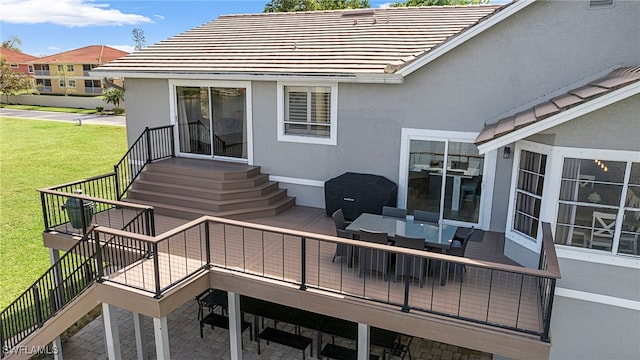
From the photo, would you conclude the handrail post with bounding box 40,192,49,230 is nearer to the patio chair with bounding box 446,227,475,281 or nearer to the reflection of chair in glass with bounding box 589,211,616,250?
the patio chair with bounding box 446,227,475,281

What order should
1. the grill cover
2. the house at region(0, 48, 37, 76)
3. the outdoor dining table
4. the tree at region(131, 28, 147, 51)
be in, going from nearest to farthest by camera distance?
the outdoor dining table
the grill cover
the tree at region(131, 28, 147, 51)
the house at region(0, 48, 37, 76)

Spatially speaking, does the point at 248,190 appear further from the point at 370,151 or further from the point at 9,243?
the point at 9,243

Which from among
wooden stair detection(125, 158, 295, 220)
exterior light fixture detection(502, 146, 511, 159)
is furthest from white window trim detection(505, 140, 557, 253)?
wooden stair detection(125, 158, 295, 220)

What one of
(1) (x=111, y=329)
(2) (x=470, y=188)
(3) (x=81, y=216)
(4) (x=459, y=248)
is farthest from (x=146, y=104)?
(4) (x=459, y=248)

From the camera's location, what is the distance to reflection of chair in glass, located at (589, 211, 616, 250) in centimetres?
611

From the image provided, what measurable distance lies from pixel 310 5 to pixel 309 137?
2698 cm

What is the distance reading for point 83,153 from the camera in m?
26.8

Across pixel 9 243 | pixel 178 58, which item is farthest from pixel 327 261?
pixel 9 243

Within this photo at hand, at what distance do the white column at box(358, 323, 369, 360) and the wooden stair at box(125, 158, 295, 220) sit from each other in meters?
4.15

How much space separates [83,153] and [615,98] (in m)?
28.7

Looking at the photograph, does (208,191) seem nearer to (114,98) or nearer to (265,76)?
(265,76)

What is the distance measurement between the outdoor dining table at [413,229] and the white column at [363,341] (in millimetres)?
1440

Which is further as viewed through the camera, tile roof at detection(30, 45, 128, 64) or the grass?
tile roof at detection(30, 45, 128, 64)

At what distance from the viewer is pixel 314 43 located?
11.2 meters
